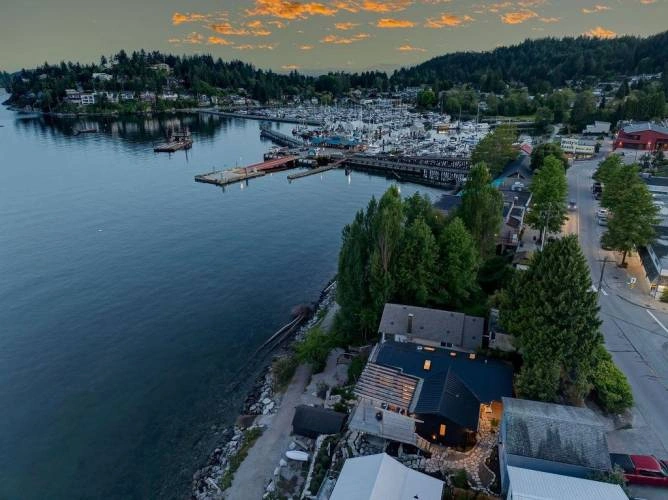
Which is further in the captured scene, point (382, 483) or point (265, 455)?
point (265, 455)

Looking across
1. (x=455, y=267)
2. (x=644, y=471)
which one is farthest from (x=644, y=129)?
(x=644, y=471)

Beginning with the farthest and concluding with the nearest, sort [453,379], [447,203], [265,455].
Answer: [447,203]
[265,455]
[453,379]

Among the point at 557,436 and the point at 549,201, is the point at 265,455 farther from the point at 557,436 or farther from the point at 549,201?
the point at 549,201

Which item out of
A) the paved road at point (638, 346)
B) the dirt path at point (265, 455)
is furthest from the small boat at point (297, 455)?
the paved road at point (638, 346)

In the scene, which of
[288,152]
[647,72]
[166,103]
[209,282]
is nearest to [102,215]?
[209,282]

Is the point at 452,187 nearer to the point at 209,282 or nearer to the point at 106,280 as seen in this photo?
the point at 209,282

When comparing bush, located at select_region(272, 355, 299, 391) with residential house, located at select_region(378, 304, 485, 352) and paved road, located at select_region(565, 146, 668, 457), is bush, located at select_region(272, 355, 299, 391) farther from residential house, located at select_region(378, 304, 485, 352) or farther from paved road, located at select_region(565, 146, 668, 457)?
paved road, located at select_region(565, 146, 668, 457)
